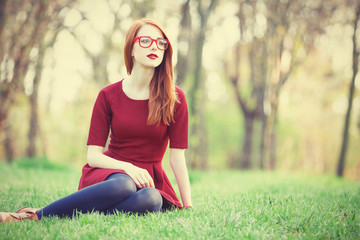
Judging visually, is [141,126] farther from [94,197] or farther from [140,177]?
[94,197]

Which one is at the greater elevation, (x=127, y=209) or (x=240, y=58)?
(x=240, y=58)

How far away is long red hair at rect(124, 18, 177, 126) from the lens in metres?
3.06

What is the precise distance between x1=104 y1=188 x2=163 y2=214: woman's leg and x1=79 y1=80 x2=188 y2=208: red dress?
0.19 m

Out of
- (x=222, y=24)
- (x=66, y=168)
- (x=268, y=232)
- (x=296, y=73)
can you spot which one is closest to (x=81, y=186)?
(x=268, y=232)

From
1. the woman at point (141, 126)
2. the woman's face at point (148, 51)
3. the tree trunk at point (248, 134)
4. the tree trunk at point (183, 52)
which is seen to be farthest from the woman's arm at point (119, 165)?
the tree trunk at point (248, 134)

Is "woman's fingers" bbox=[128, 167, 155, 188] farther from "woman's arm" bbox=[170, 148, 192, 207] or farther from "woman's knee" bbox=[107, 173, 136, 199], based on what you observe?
"woman's arm" bbox=[170, 148, 192, 207]

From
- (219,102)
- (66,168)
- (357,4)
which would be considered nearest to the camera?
(66,168)

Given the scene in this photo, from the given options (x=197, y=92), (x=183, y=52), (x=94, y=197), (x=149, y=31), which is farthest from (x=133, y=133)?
(x=183, y=52)

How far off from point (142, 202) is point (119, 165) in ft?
1.23

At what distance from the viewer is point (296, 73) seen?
1367 cm

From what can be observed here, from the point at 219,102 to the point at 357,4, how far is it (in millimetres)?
13656

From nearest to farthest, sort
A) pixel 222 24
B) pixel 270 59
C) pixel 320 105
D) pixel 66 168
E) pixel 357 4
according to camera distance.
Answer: pixel 66 168, pixel 357 4, pixel 270 59, pixel 222 24, pixel 320 105

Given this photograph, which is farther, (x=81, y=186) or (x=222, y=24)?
(x=222, y=24)

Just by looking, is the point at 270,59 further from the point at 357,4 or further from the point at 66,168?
the point at 66,168
